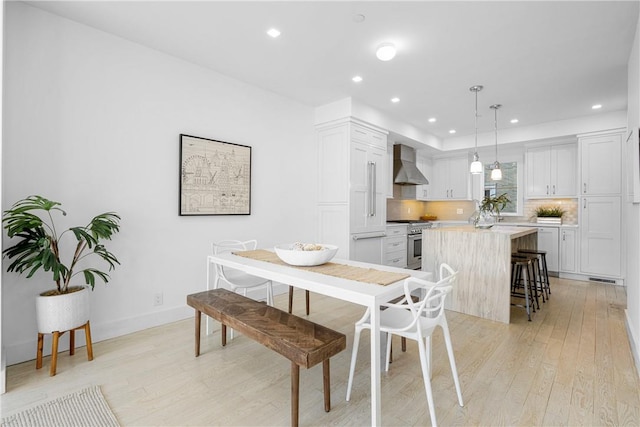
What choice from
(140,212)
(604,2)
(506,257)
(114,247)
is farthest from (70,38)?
(506,257)


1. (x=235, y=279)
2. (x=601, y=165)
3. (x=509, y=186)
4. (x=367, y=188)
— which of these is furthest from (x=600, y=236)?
(x=235, y=279)

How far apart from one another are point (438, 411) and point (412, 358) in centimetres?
63

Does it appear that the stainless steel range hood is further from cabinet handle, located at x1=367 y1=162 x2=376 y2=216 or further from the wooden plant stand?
the wooden plant stand

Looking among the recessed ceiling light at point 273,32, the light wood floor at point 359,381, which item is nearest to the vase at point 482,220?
the light wood floor at point 359,381

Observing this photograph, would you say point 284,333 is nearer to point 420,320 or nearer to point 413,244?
point 420,320

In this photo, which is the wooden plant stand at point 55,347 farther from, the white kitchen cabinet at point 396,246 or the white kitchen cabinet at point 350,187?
the white kitchen cabinet at point 396,246

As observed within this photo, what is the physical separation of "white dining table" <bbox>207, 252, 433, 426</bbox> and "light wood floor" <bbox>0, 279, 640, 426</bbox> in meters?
0.42

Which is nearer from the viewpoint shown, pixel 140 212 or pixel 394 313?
pixel 394 313

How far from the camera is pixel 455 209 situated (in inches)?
281

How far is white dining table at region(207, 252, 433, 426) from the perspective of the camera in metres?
1.50

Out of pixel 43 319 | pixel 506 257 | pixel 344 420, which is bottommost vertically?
pixel 344 420

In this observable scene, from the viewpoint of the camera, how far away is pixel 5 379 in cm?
202

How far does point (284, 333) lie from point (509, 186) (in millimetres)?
6284

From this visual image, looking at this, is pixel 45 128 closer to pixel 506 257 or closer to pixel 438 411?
pixel 438 411
